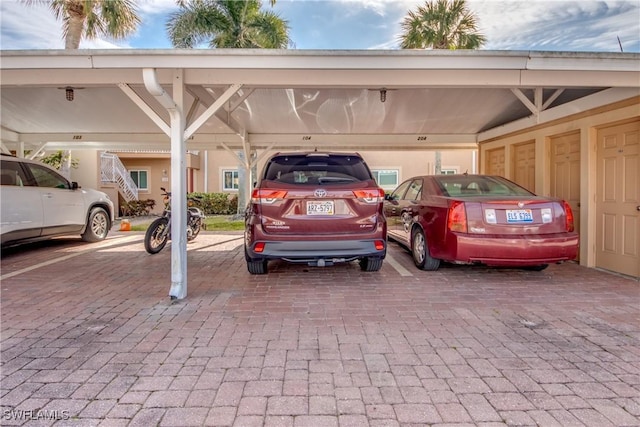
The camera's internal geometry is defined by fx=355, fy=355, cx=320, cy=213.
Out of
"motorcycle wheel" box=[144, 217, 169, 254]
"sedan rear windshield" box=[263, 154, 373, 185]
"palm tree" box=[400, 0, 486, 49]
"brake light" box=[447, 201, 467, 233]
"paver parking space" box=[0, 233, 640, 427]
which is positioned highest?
"palm tree" box=[400, 0, 486, 49]

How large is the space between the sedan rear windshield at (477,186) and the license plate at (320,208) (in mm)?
1831

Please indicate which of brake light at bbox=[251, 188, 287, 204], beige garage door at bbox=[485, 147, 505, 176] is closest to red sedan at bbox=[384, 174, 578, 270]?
brake light at bbox=[251, 188, 287, 204]

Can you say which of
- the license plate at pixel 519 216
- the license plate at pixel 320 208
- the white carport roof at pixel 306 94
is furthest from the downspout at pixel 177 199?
the license plate at pixel 519 216

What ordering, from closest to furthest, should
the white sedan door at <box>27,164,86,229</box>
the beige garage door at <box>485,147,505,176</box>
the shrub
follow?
the white sedan door at <box>27,164,86,229</box> < the beige garage door at <box>485,147,505,176</box> < the shrub

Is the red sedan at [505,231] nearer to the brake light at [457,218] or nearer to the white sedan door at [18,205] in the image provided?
the brake light at [457,218]

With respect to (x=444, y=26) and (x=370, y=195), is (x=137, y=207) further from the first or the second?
(x=370, y=195)

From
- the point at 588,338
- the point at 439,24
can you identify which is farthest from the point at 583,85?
the point at 439,24

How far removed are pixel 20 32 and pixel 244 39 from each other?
7000mm

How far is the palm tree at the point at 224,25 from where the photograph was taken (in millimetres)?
13164

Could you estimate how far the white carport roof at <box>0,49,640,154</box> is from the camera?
3859 millimetres

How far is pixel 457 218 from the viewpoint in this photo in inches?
173

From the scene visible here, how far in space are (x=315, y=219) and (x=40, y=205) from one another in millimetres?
5457

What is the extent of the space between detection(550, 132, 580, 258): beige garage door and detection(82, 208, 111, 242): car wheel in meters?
9.40

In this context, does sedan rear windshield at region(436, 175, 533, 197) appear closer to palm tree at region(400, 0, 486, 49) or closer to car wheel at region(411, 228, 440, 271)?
car wheel at region(411, 228, 440, 271)
